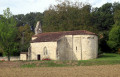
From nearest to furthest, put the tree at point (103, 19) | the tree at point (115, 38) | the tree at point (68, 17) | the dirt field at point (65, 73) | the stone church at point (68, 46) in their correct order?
the dirt field at point (65, 73) < the stone church at point (68, 46) < the tree at point (115, 38) < the tree at point (68, 17) < the tree at point (103, 19)

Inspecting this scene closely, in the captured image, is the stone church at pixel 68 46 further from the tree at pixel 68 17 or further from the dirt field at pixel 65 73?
the dirt field at pixel 65 73

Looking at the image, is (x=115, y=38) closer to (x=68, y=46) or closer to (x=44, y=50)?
(x=68, y=46)

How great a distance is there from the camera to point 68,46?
4462cm

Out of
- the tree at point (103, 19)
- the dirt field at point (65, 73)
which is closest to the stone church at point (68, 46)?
the dirt field at point (65, 73)

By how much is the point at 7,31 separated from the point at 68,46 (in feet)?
44.8

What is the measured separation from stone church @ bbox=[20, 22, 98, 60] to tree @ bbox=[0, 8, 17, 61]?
5.42 m

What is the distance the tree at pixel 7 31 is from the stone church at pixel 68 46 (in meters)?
5.42

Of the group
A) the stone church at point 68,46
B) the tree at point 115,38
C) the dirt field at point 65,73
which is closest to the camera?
the dirt field at point 65,73

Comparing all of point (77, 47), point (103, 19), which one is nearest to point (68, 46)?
point (77, 47)

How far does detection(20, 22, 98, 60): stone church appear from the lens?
43250 mm

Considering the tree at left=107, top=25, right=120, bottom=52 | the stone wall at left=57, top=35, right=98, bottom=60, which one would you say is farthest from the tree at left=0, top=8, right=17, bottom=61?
the tree at left=107, top=25, right=120, bottom=52

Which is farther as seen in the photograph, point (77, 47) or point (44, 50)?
point (44, 50)

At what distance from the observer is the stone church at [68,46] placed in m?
43.2

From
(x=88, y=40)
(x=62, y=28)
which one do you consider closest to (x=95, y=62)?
(x=88, y=40)
